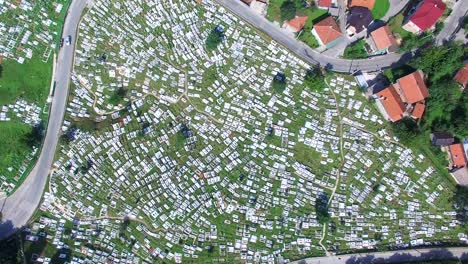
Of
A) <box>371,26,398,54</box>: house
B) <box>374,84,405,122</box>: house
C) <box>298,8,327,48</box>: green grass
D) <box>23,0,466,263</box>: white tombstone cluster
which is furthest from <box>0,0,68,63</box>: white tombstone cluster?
<box>374,84,405,122</box>: house

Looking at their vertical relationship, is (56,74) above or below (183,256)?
above

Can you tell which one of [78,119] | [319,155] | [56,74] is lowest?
[319,155]

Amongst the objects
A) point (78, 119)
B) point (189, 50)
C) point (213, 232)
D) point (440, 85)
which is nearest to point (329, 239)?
point (213, 232)

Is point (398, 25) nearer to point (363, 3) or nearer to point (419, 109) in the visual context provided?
point (363, 3)

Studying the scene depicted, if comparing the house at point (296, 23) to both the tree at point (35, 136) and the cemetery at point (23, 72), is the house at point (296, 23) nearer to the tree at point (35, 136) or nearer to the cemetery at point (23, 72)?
the cemetery at point (23, 72)

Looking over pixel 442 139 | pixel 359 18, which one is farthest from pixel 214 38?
pixel 442 139

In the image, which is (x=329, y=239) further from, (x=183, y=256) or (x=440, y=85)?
(x=440, y=85)
